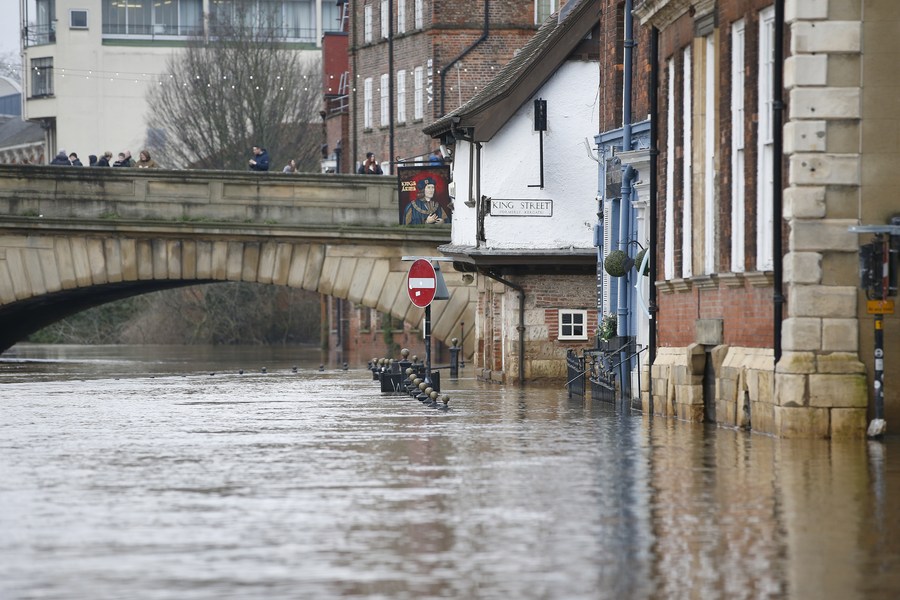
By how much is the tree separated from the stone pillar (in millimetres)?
59617

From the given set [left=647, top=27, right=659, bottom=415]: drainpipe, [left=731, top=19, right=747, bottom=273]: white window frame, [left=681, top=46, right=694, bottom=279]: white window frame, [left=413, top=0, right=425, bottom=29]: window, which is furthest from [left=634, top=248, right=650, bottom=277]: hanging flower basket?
[left=413, top=0, right=425, bottom=29]: window

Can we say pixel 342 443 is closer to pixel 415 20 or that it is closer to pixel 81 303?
pixel 81 303

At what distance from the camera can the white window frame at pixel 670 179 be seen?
91.8ft

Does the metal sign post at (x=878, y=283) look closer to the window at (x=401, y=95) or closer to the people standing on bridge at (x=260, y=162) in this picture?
the people standing on bridge at (x=260, y=162)

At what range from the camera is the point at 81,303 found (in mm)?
57094

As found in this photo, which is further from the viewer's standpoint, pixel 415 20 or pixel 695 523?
pixel 415 20

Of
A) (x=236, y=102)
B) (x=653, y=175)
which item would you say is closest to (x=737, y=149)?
(x=653, y=175)

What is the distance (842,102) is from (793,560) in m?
11.1

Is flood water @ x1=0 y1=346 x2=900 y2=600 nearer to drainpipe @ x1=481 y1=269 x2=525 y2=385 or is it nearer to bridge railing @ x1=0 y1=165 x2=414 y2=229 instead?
drainpipe @ x1=481 y1=269 x2=525 y2=385

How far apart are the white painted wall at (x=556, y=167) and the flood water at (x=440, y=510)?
49.5ft

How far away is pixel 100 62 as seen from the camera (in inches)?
4326

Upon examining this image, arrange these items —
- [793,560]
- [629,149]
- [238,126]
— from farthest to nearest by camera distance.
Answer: [238,126] → [629,149] → [793,560]

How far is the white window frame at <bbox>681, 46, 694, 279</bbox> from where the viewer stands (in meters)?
26.9

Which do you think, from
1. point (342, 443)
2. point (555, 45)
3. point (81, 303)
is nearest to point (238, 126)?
point (81, 303)
